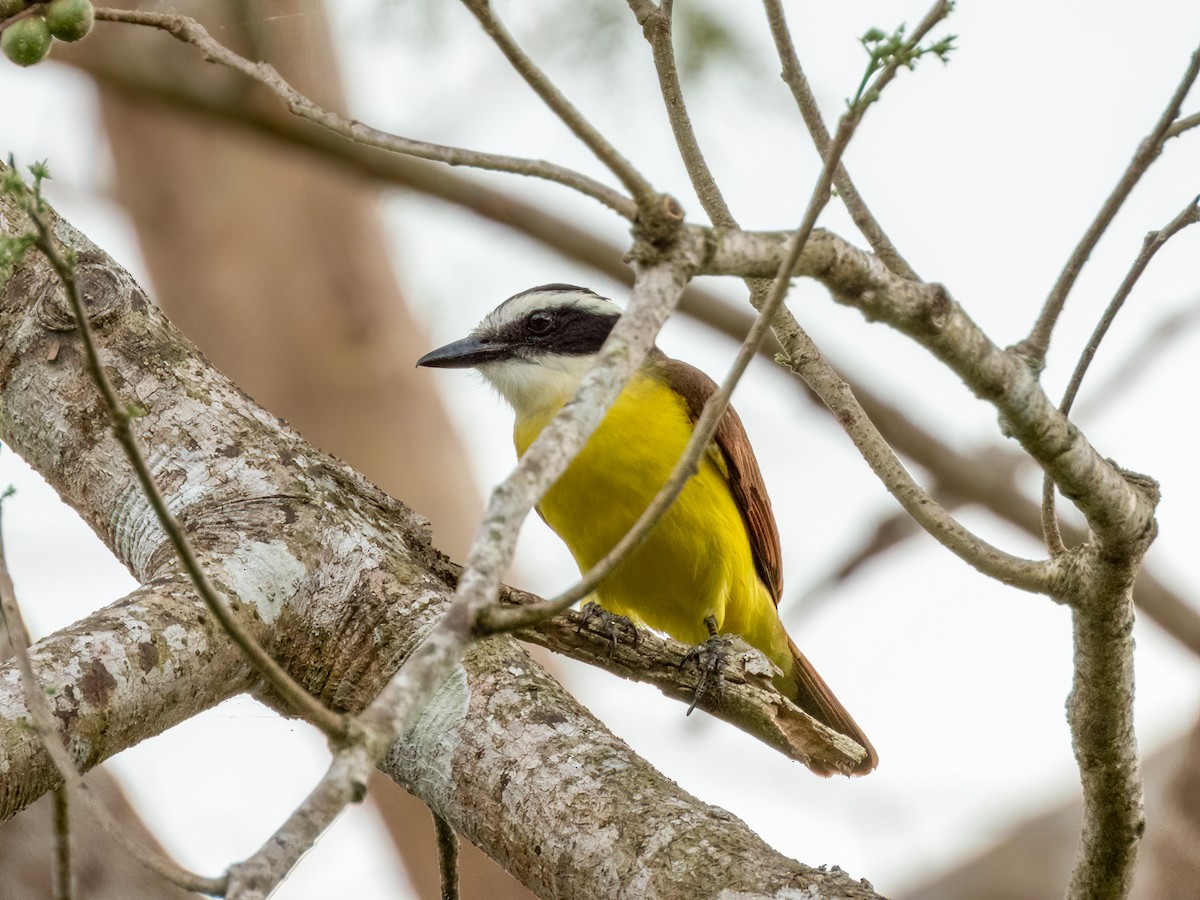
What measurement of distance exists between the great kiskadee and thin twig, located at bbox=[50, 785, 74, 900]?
3.29 m

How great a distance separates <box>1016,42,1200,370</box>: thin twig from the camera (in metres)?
2.70

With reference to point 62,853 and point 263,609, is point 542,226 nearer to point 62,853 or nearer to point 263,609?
point 263,609

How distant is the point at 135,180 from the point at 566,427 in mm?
8618

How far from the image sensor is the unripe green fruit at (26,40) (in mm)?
2578

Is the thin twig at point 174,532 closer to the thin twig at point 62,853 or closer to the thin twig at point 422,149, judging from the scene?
the thin twig at point 62,853

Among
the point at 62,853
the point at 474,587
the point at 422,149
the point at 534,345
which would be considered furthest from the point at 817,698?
the point at 62,853

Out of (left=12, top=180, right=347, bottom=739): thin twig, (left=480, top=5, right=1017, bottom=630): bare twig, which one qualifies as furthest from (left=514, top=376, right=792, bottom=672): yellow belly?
(left=12, top=180, right=347, bottom=739): thin twig

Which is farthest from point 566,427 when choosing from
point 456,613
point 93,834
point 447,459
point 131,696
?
point 447,459

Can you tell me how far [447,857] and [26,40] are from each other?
5.91ft

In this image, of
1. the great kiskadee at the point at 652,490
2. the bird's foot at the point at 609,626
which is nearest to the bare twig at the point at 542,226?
the great kiskadee at the point at 652,490

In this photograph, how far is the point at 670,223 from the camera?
208 cm

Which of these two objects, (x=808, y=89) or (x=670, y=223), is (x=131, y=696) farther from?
(x=808, y=89)

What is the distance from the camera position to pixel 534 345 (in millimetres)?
5684

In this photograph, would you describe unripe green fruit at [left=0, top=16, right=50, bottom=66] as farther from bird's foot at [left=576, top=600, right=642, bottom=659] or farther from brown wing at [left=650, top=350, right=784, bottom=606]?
brown wing at [left=650, top=350, right=784, bottom=606]
